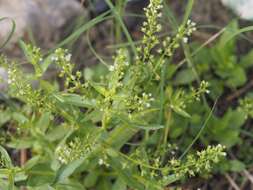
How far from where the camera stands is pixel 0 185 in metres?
1.65

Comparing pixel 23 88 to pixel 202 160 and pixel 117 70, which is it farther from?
pixel 202 160

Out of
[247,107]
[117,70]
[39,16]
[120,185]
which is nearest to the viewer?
[117,70]

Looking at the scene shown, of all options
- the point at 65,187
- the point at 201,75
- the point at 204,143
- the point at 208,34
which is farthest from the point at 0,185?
the point at 208,34

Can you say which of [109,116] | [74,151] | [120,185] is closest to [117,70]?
[109,116]

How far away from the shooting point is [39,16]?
8.39 feet

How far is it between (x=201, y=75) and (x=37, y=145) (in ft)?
2.64

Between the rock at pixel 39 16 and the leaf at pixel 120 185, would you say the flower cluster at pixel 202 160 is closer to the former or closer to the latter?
the leaf at pixel 120 185

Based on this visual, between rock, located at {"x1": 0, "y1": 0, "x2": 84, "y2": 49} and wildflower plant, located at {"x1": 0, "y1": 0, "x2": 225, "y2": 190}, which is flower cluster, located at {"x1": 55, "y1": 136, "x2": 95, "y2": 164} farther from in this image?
rock, located at {"x1": 0, "y1": 0, "x2": 84, "y2": 49}

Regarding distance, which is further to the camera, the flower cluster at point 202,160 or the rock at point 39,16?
the rock at point 39,16

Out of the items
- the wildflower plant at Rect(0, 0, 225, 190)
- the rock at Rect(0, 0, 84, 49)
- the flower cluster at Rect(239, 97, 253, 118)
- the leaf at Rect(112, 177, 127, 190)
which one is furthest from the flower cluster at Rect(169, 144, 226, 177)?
the rock at Rect(0, 0, 84, 49)

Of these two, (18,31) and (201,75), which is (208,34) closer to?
(201,75)

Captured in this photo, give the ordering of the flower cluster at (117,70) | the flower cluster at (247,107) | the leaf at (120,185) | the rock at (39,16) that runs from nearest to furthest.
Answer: the flower cluster at (117,70), the leaf at (120,185), the flower cluster at (247,107), the rock at (39,16)

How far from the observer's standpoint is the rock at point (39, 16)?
2.48 m

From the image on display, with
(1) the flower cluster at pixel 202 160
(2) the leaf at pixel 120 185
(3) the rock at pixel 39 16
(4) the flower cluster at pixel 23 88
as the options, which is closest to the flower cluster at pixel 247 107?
(1) the flower cluster at pixel 202 160
